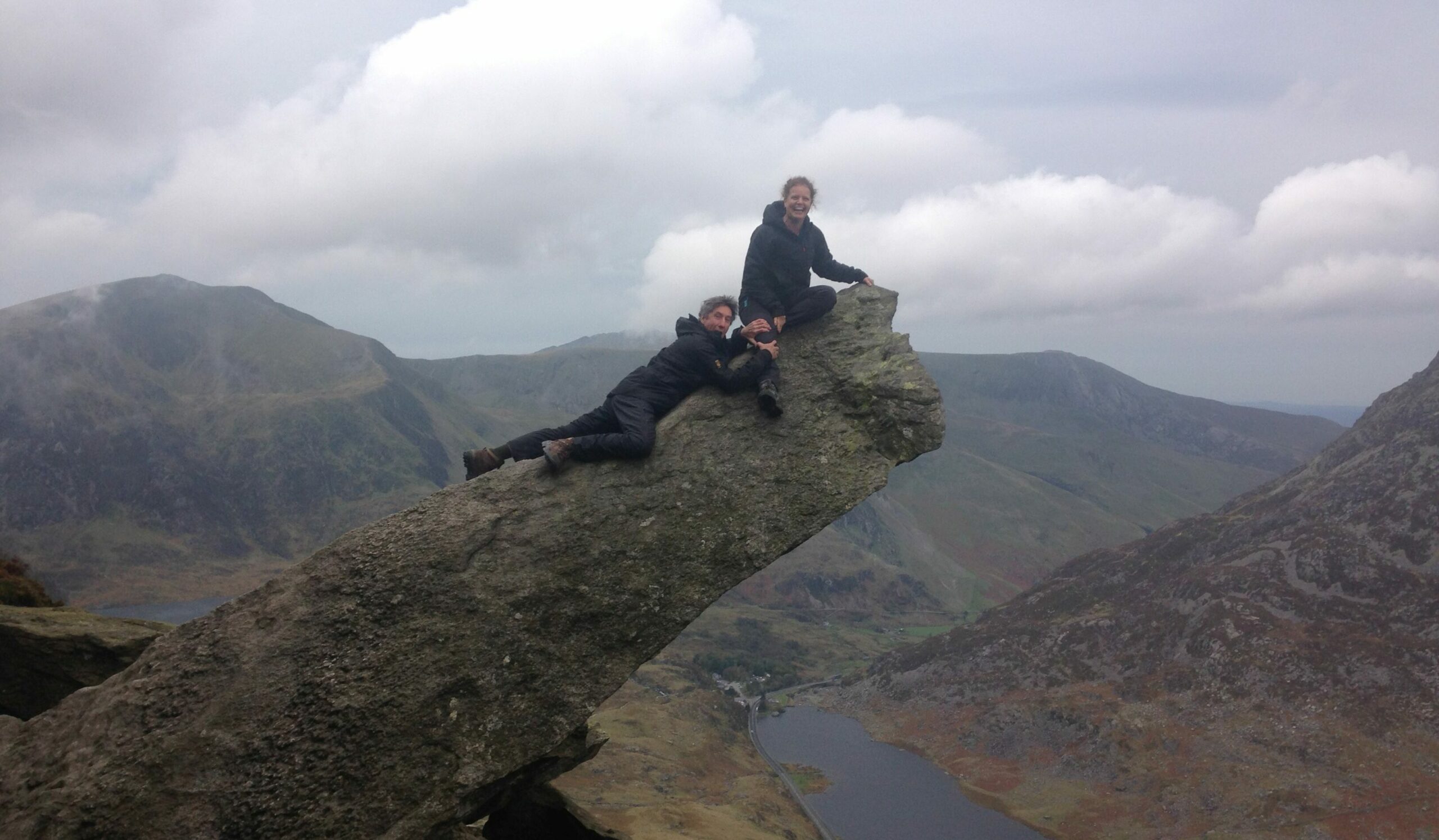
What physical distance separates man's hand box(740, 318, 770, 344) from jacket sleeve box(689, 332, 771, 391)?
48 centimetres

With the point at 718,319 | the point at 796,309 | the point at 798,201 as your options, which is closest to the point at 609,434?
the point at 718,319

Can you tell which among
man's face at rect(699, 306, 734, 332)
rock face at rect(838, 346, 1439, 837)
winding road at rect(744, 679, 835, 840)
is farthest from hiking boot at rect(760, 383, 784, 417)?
rock face at rect(838, 346, 1439, 837)

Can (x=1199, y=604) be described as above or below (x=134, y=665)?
below

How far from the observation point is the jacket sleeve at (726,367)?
16.1m

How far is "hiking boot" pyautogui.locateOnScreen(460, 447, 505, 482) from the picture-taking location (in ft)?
54.2

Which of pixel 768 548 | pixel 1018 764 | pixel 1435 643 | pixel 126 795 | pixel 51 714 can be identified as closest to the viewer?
pixel 126 795

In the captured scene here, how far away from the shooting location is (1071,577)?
562 feet

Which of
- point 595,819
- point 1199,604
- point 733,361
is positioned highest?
point 733,361

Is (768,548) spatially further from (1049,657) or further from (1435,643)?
(1049,657)

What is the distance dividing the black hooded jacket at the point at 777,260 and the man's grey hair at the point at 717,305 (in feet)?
2.62

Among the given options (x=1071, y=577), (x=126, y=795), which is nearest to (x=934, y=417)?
(x=126, y=795)

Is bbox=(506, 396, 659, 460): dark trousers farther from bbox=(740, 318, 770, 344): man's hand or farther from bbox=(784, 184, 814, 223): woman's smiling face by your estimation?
bbox=(784, 184, 814, 223): woman's smiling face

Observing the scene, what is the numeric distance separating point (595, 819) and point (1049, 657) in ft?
445

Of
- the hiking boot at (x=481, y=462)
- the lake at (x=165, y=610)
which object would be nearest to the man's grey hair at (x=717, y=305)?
the hiking boot at (x=481, y=462)
